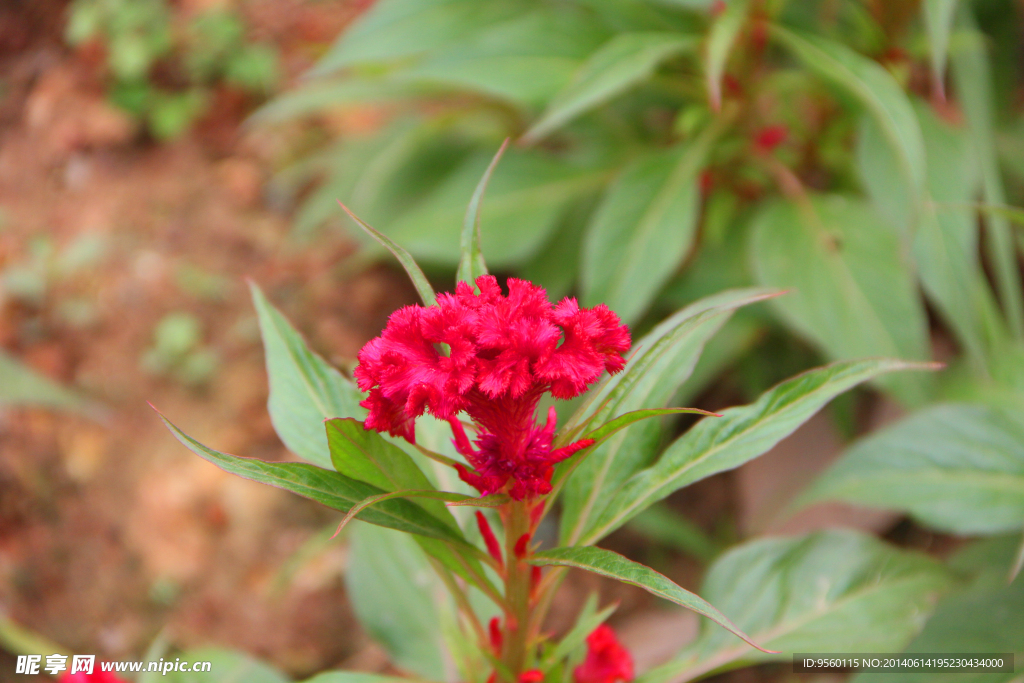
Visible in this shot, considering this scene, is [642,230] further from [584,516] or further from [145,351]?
[145,351]

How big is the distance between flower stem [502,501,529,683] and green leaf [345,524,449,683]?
0.31 meters

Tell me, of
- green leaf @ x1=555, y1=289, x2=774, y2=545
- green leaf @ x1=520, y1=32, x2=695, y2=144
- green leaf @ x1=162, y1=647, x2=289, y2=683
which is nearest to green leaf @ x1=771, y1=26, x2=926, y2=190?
green leaf @ x1=520, y1=32, x2=695, y2=144

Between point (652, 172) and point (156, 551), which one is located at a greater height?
point (652, 172)

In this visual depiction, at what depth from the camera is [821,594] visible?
0.88 metres

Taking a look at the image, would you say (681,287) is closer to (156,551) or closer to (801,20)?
(801,20)

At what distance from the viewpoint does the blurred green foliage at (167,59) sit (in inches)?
91.5

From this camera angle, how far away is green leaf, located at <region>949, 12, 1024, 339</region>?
A: 1.19 m

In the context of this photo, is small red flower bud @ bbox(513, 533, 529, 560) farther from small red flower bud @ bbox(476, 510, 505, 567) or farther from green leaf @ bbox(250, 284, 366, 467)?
green leaf @ bbox(250, 284, 366, 467)

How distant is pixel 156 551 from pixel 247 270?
0.78m

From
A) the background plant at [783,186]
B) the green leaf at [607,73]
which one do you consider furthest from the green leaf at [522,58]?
the green leaf at [607,73]

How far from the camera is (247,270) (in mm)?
2039

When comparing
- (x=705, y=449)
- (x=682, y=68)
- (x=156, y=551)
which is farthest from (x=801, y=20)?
(x=156, y=551)

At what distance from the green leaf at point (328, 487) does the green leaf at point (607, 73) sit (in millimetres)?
578

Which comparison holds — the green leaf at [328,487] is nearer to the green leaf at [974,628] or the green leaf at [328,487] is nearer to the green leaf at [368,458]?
the green leaf at [368,458]
